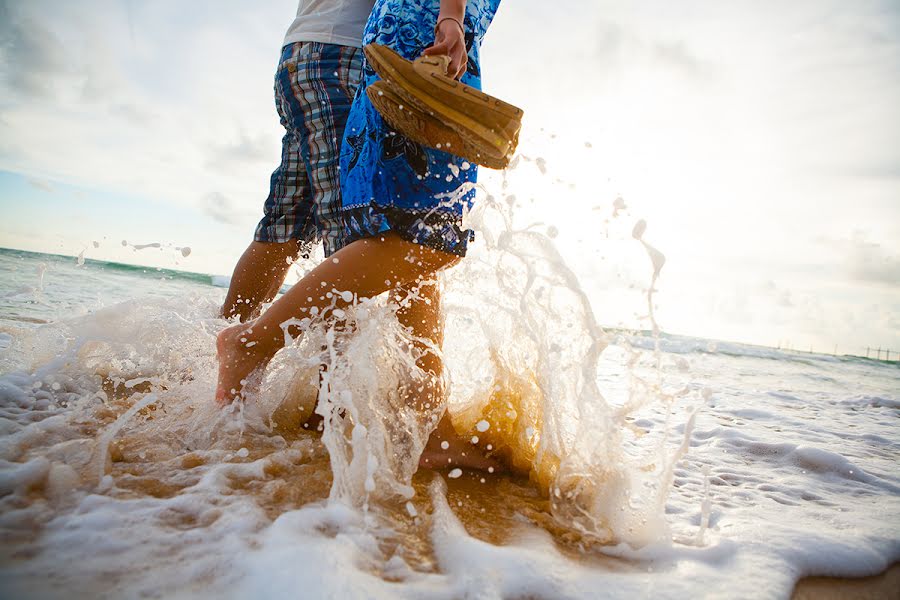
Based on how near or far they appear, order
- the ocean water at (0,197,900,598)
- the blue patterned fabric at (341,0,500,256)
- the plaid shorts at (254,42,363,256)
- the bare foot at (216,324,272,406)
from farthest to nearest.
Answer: the plaid shorts at (254,42,363,256), the bare foot at (216,324,272,406), the blue patterned fabric at (341,0,500,256), the ocean water at (0,197,900,598)

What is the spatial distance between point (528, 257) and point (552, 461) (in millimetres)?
612

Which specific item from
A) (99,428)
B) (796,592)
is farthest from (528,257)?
(99,428)

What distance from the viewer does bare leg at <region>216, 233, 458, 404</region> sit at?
140 centimetres

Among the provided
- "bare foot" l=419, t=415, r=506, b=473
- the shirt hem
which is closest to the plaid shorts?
the shirt hem

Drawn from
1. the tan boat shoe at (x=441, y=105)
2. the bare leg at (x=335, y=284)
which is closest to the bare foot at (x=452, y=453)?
the bare leg at (x=335, y=284)

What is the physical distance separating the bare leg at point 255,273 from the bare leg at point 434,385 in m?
0.81

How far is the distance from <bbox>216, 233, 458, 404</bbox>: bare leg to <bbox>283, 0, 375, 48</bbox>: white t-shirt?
852 millimetres

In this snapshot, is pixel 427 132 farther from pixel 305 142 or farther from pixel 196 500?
pixel 196 500

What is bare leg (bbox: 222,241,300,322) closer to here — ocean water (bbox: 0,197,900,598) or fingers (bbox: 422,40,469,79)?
ocean water (bbox: 0,197,900,598)

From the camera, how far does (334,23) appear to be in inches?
70.5

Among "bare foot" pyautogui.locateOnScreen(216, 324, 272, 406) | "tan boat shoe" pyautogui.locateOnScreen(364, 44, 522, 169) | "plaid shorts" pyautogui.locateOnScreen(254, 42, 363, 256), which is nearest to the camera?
"tan boat shoe" pyautogui.locateOnScreen(364, 44, 522, 169)

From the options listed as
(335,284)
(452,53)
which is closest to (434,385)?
(335,284)

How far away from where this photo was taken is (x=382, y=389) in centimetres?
146

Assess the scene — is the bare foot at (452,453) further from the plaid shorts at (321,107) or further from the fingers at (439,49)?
the fingers at (439,49)
